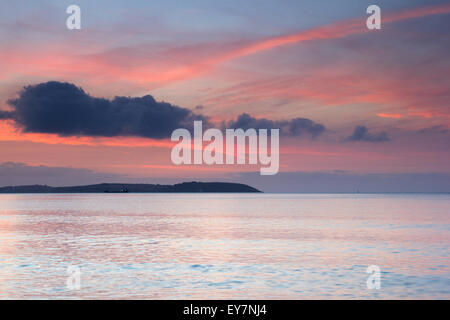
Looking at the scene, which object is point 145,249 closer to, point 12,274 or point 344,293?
point 12,274

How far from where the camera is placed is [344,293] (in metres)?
25.5

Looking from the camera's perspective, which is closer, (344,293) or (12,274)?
(344,293)

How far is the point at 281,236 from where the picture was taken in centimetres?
5469

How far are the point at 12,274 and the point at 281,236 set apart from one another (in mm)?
30834

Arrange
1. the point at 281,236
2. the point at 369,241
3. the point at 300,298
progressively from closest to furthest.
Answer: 1. the point at 300,298
2. the point at 369,241
3. the point at 281,236
